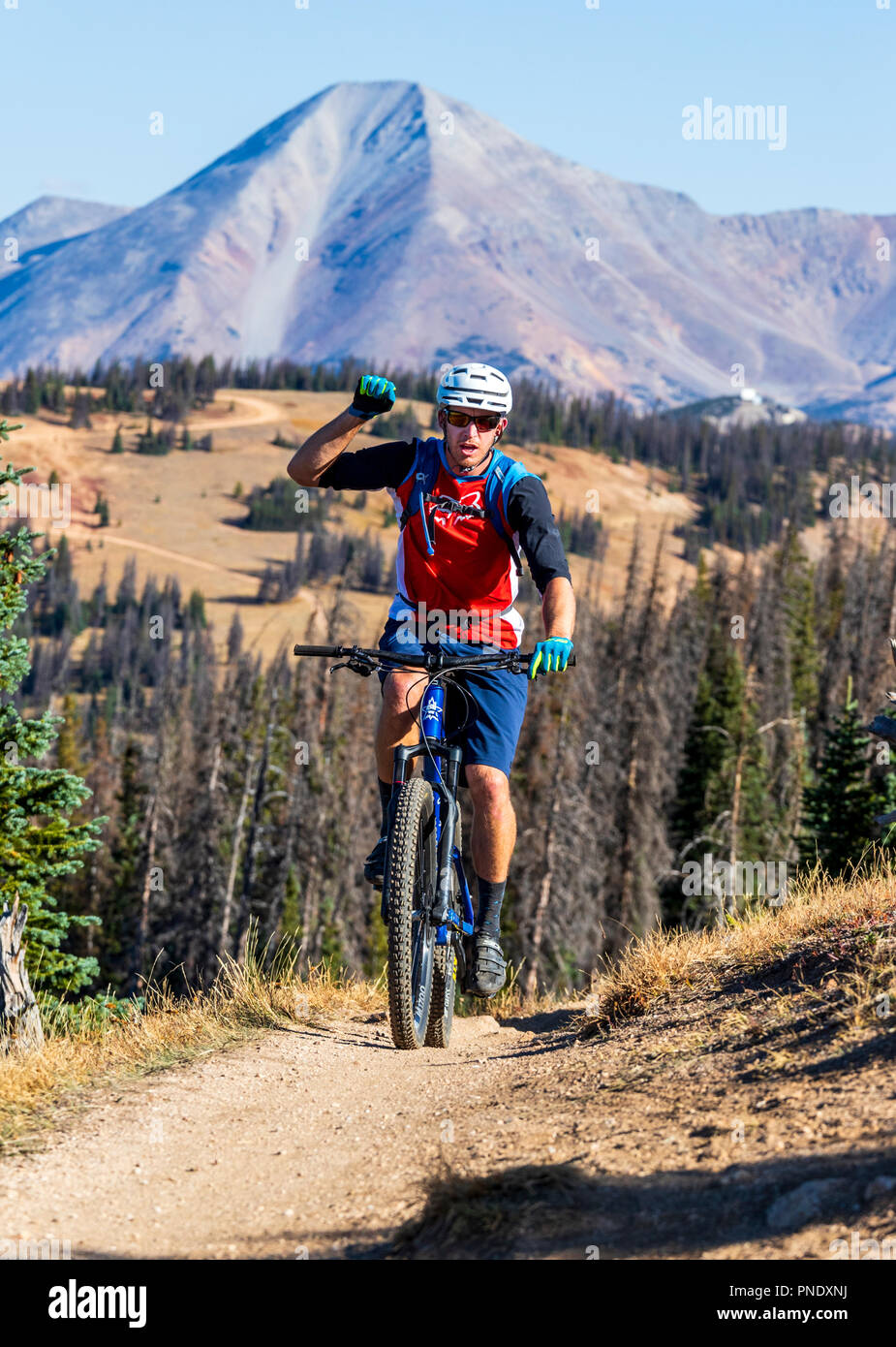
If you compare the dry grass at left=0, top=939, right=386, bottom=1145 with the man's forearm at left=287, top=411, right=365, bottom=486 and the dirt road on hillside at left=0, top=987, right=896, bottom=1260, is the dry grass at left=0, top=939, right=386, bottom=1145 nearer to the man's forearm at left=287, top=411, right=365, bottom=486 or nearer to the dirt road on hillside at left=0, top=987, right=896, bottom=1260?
the dirt road on hillside at left=0, top=987, right=896, bottom=1260

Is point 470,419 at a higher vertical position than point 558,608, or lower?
higher

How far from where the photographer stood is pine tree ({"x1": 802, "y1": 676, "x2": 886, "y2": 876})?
25781 millimetres

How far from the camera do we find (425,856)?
275 inches

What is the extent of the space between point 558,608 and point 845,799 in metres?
22.4

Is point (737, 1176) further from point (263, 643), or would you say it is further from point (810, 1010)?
point (263, 643)

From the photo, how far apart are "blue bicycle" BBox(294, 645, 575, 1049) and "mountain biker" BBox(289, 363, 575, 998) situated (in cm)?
11

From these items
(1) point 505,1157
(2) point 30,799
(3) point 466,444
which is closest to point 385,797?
(3) point 466,444

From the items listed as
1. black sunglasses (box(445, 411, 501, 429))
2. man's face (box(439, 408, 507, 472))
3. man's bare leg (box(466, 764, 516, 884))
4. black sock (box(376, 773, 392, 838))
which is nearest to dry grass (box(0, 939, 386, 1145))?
black sock (box(376, 773, 392, 838))

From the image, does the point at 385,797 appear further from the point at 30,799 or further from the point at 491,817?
the point at 30,799

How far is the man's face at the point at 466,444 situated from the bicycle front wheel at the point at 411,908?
1.66 m

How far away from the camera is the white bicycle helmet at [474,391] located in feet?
22.1

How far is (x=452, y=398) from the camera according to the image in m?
6.73
